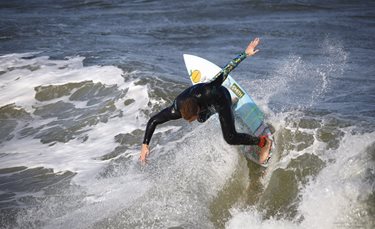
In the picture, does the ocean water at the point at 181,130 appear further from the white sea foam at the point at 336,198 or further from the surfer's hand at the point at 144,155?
the surfer's hand at the point at 144,155

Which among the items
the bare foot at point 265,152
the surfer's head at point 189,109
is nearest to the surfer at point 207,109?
the surfer's head at point 189,109

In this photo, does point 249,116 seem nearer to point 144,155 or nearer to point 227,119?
point 227,119

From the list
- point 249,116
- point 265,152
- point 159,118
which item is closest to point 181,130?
point 249,116

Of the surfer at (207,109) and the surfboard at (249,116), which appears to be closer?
the surfer at (207,109)

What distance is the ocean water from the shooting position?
20.1 ft

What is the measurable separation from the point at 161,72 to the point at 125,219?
6.08 metres

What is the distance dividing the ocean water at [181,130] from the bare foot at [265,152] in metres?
0.16

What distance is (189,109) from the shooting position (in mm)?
5680

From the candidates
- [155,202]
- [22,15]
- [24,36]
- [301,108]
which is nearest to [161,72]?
[301,108]

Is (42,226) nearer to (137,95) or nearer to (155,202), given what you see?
(155,202)

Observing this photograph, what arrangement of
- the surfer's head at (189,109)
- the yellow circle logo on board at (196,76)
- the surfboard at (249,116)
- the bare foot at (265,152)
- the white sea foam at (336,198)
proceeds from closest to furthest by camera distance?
the white sea foam at (336,198)
the surfer's head at (189,109)
the bare foot at (265,152)
the surfboard at (249,116)
the yellow circle logo on board at (196,76)

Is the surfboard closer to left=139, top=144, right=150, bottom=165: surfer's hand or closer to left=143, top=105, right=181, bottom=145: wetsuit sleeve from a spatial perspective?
left=143, top=105, right=181, bottom=145: wetsuit sleeve

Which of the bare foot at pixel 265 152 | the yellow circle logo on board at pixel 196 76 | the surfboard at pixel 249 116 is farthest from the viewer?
the yellow circle logo on board at pixel 196 76

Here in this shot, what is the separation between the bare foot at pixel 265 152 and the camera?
7012mm
